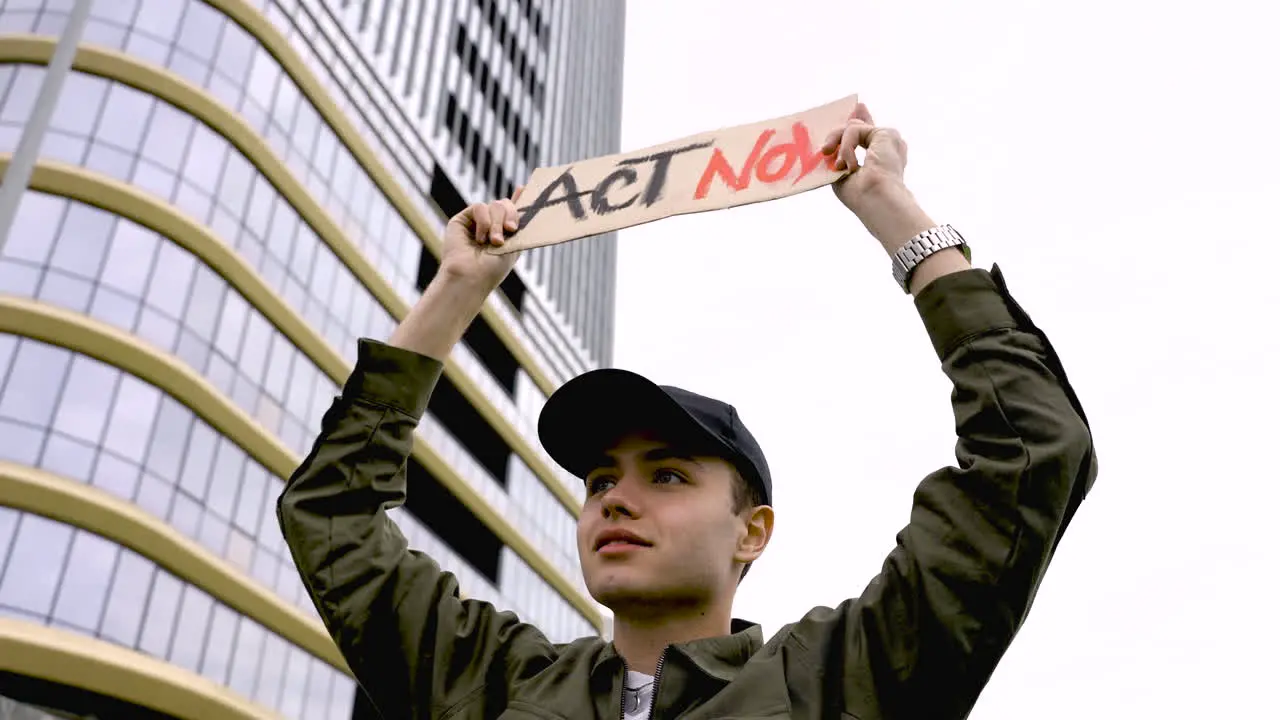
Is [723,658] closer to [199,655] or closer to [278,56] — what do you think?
Answer: [199,655]

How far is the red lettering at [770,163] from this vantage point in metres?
2.66

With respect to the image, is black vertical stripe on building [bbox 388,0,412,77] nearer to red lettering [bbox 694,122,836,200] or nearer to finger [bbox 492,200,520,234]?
finger [bbox 492,200,520,234]

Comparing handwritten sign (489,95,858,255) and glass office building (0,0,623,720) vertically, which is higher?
glass office building (0,0,623,720)

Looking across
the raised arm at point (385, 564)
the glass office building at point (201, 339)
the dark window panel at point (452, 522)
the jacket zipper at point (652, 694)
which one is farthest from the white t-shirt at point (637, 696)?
the dark window panel at point (452, 522)

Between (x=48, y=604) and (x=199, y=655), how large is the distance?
2671 mm

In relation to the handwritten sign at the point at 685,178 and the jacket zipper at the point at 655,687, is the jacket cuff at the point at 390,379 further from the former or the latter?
the jacket zipper at the point at 655,687

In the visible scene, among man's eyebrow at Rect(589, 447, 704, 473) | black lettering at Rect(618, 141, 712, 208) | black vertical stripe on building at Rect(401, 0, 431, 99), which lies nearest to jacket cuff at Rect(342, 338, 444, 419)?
man's eyebrow at Rect(589, 447, 704, 473)

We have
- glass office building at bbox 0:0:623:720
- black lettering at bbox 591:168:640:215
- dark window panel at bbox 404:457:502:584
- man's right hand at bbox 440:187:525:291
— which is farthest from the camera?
dark window panel at bbox 404:457:502:584

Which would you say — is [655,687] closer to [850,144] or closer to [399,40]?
[850,144]

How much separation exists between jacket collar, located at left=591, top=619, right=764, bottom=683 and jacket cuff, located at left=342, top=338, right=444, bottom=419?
2.36ft

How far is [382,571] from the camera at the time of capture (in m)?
2.51

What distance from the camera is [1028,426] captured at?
215 centimetres

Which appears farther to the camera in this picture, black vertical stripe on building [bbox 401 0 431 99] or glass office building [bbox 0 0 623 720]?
black vertical stripe on building [bbox 401 0 431 99]

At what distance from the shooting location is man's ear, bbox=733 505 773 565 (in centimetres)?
261
